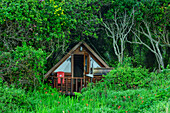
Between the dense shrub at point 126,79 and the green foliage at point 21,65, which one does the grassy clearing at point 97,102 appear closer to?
the dense shrub at point 126,79

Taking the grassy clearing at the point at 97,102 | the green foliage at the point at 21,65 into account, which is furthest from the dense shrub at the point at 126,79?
the green foliage at the point at 21,65

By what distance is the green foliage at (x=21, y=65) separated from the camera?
34.1 ft

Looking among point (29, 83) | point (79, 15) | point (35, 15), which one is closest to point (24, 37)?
point (35, 15)

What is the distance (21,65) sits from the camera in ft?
34.7

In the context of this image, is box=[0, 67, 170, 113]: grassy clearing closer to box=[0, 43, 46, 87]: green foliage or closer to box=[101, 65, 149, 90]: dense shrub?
box=[101, 65, 149, 90]: dense shrub

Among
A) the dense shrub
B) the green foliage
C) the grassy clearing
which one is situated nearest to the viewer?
the grassy clearing

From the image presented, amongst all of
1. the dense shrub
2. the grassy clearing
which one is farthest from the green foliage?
the dense shrub

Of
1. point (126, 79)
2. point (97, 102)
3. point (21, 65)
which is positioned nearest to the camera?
point (97, 102)

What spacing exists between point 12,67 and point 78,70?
286 inches

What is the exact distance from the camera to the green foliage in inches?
410

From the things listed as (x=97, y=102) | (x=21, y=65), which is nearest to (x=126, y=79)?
(x=97, y=102)

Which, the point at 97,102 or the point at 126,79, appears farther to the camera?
the point at 126,79

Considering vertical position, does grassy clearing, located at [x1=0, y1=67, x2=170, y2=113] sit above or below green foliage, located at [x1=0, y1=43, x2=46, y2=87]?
below

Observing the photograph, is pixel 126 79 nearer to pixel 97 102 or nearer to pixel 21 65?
pixel 97 102
